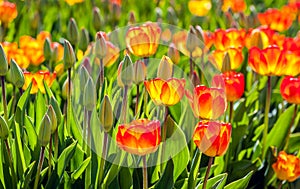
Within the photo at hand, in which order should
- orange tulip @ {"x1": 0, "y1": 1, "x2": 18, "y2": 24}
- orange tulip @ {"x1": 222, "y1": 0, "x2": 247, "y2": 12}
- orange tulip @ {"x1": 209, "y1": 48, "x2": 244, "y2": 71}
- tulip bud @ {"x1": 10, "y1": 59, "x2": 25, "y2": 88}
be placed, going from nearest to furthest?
tulip bud @ {"x1": 10, "y1": 59, "x2": 25, "y2": 88} < orange tulip @ {"x1": 209, "y1": 48, "x2": 244, "y2": 71} < orange tulip @ {"x1": 0, "y1": 1, "x2": 18, "y2": 24} < orange tulip @ {"x1": 222, "y1": 0, "x2": 247, "y2": 12}

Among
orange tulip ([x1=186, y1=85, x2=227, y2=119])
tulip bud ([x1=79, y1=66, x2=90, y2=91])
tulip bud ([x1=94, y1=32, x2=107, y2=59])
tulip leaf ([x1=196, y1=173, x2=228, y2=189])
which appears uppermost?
tulip bud ([x1=94, y1=32, x2=107, y2=59])

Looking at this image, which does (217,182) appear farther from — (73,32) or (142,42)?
(73,32)

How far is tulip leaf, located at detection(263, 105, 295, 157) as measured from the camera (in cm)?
199

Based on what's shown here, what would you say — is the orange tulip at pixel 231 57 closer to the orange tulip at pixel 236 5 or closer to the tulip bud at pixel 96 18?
the tulip bud at pixel 96 18

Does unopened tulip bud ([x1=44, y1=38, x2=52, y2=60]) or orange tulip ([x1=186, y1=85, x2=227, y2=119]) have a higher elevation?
unopened tulip bud ([x1=44, y1=38, x2=52, y2=60])

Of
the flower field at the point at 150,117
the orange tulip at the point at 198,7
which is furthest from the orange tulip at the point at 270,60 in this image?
the orange tulip at the point at 198,7

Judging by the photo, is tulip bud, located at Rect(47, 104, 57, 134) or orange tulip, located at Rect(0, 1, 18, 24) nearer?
tulip bud, located at Rect(47, 104, 57, 134)

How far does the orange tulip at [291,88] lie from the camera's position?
176 centimetres

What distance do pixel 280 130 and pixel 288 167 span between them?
1.13 ft

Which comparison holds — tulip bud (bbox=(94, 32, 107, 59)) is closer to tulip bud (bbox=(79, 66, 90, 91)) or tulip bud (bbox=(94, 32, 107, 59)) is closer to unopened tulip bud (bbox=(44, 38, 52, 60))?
tulip bud (bbox=(79, 66, 90, 91))

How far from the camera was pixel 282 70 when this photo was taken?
1.86 metres

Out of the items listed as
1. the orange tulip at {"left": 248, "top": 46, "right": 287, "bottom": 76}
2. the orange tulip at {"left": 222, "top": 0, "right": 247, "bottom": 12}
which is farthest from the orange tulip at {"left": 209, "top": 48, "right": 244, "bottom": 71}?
the orange tulip at {"left": 222, "top": 0, "right": 247, "bottom": 12}

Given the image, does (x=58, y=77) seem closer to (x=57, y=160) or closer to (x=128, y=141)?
(x=57, y=160)

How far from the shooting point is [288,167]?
167 centimetres
